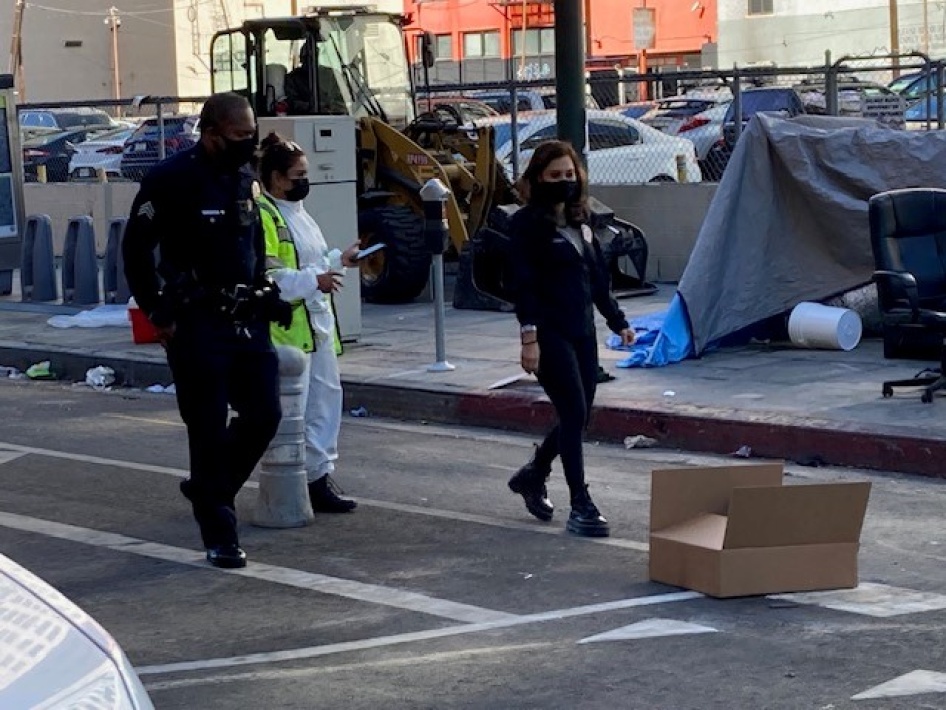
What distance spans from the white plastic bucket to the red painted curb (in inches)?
92.6

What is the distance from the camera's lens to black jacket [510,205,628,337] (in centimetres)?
822

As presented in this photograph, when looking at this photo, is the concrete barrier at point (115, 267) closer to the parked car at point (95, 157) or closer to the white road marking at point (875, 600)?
the white road marking at point (875, 600)

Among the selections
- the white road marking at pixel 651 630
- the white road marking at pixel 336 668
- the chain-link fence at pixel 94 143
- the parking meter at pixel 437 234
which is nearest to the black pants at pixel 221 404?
the white road marking at pixel 336 668

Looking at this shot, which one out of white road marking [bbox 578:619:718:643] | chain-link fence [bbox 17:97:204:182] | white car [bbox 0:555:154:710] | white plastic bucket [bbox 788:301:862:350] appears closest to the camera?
white car [bbox 0:555:154:710]

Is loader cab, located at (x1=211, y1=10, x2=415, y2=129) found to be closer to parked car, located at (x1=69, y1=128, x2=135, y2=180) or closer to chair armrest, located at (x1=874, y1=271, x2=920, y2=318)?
chair armrest, located at (x1=874, y1=271, x2=920, y2=318)

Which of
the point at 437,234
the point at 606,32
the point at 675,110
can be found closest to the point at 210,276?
the point at 437,234

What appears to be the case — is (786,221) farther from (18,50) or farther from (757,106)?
(18,50)

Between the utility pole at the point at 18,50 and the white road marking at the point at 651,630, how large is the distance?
5840 cm

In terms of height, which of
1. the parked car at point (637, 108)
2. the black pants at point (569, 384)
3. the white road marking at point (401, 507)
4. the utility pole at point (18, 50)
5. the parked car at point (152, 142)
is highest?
the utility pole at point (18, 50)

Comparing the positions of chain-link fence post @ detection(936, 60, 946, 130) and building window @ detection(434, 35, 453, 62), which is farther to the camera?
building window @ detection(434, 35, 453, 62)

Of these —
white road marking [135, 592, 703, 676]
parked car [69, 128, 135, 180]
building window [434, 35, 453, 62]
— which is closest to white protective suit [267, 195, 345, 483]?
white road marking [135, 592, 703, 676]

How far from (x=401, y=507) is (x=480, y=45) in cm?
6769

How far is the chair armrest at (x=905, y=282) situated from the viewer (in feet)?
37.3

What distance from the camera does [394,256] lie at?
56.5 feet
